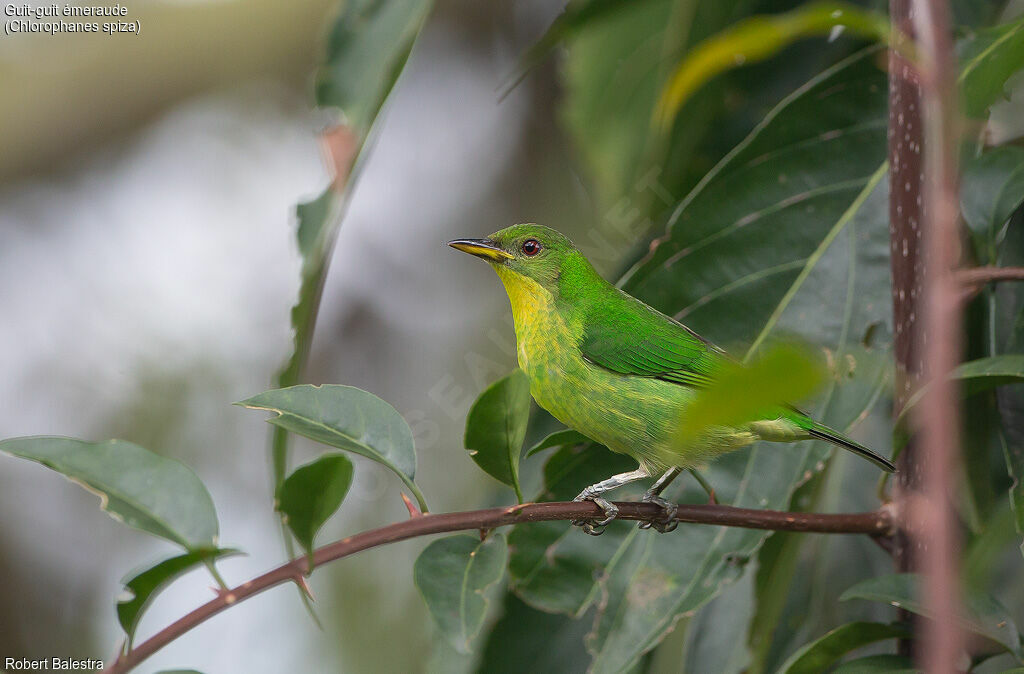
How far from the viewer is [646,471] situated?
5.16ft

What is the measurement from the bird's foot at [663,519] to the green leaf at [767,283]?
0.06m

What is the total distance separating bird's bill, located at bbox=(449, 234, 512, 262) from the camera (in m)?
1.83

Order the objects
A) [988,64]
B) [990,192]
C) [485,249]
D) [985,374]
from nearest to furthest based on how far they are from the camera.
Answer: [985,374]
[988,64]
[990,192]
[485,249]

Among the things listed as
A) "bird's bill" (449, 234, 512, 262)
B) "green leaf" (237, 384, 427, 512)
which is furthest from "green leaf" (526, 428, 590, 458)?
"bird's bill" (449, 234, 512, 262)

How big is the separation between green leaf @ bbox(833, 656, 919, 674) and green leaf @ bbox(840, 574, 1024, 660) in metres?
0.08

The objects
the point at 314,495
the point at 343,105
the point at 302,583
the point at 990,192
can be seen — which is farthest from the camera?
the point at 343,105

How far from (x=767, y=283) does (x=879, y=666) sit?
2.29ft

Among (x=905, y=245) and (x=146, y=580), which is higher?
(x=905, y=245)

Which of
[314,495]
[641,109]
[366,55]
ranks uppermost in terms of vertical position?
[641,109]

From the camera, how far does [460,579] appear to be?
1053mm

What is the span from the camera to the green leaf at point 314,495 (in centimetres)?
106

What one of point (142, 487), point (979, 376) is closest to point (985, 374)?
point (979, 376)

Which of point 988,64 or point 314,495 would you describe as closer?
point 314,495

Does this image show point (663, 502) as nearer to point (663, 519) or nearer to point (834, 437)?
point (663, 519)
